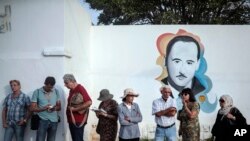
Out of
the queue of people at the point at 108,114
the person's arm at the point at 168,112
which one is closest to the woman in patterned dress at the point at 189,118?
the queue of people at the point at 108,114

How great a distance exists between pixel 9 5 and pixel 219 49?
187 inches

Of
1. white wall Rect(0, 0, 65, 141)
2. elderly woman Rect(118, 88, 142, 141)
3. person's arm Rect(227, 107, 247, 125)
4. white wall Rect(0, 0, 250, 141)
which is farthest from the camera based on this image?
white wall Rect(0, 0, 250, 141)

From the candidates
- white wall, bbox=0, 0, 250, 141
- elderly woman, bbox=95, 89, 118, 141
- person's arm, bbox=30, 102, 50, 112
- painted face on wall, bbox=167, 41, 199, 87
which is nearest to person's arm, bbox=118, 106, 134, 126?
elderly woman, bbox=95, 89, 118, 141

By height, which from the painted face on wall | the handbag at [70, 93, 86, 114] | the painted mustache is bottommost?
the handbag at [70, 93, 86, 114]

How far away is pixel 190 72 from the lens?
9031 millimetres

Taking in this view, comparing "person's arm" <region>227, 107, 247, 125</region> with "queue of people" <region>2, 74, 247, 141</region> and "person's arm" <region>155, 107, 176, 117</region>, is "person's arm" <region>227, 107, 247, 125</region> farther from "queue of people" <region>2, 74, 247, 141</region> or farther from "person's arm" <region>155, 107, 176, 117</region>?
"person's arm" <region>155, 107, 176, 117</region>

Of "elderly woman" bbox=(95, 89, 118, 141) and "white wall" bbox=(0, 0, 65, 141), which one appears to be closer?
"elderly woman" bbox=(95, 89, 118, 141)

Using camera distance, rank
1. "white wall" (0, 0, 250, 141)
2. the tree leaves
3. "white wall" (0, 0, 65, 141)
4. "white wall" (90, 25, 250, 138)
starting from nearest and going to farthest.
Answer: "white wall" (0, 0, 65, 141)
"white wall" (0, 0, 250, 141)
"white wall" (90, 25, 250, 138)
the tree leaves

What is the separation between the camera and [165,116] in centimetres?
602

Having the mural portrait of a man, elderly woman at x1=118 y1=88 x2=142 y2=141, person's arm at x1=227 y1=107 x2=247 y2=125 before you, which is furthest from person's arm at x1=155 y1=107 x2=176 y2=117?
the mural portrait of a man

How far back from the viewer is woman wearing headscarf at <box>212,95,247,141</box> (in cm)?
562

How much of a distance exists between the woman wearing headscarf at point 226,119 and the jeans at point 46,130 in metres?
2.77

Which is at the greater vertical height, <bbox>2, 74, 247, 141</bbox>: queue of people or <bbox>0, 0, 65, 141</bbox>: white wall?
<bbox>0, 0, 65, 141</bbox>: white wall

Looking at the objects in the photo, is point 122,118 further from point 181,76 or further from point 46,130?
point 181,76
